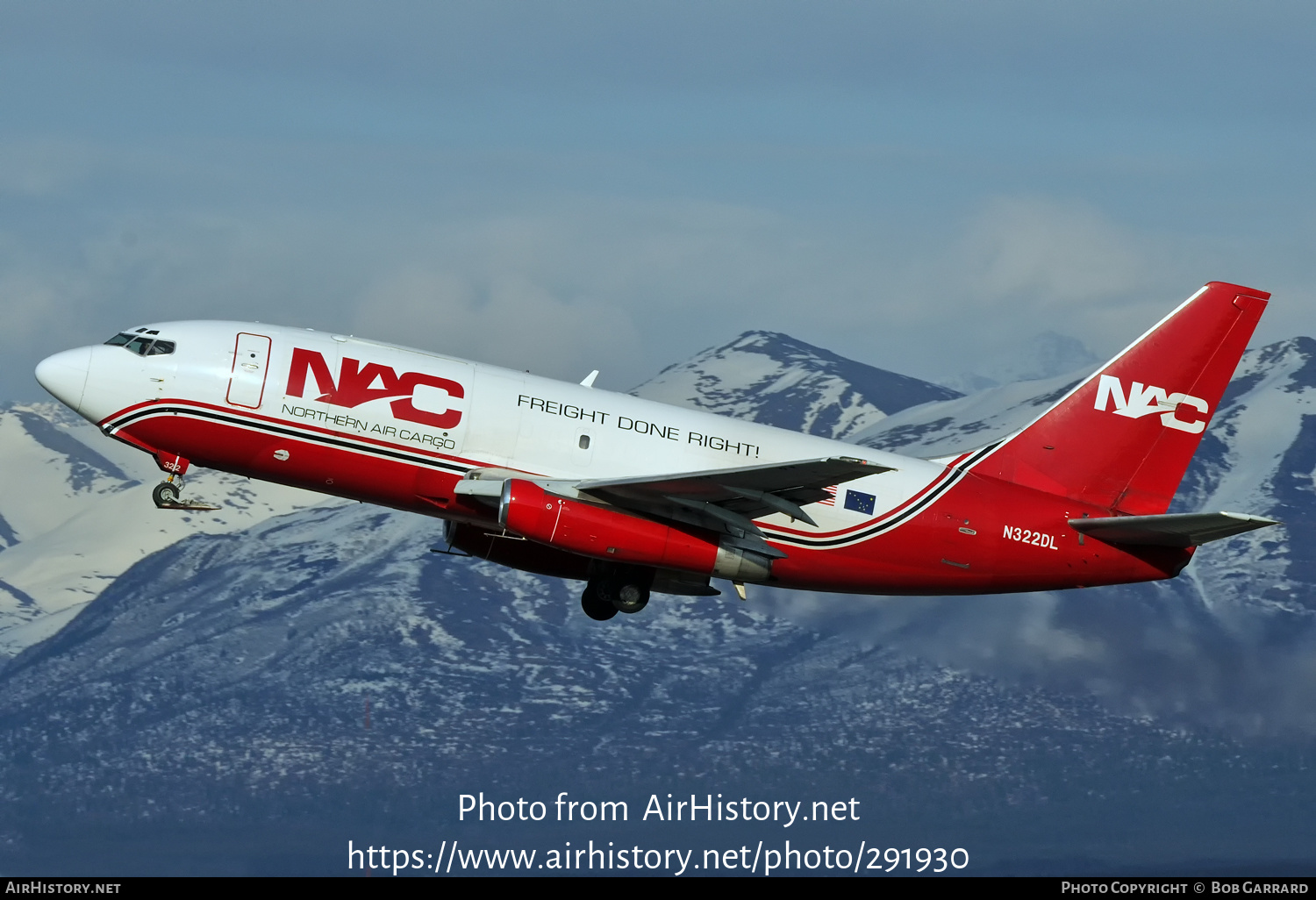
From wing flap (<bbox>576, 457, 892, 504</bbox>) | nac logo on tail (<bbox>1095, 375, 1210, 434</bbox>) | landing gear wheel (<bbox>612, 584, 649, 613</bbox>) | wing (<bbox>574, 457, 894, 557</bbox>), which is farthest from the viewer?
nac logo on tail (<bbox>1095, 375, 1210, 434</bbox>)

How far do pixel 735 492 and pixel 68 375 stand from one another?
16.5m

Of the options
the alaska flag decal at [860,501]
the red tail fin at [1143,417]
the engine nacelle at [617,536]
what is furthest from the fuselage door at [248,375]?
the red tail fin at [1143,417]

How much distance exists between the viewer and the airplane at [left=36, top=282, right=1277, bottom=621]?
1583 inches

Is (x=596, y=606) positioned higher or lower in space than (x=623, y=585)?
lower

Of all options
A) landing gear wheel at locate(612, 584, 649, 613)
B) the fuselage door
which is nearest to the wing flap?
landing gear wheel at locate(612, 584, 649, 613)

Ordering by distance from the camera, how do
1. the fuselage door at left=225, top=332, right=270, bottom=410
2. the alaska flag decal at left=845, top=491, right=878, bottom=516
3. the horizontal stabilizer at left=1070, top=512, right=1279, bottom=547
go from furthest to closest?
1. the alaska flag decal at left=845, top=491, right=878, bottom=516
2. the horizontal stabilizer at left=1070, top=512, right=1279, bottom=547
3. the fuselage door at left=225, top=332, right=270, bottom=410

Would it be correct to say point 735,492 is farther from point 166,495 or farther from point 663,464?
point 166,495

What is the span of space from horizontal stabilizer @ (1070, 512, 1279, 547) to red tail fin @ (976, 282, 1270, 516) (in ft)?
5.66

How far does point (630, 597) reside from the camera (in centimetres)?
4512

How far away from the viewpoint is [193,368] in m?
40.1

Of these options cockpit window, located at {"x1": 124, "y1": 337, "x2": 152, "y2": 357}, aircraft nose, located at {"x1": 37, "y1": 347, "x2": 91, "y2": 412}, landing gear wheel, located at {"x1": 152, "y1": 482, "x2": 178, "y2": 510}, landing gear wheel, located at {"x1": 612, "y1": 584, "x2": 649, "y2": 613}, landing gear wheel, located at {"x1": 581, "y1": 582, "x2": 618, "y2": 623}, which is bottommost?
landing gear wheel, located at {"x1": 581, "y1": 582, "x2": 618, "y2": 623}

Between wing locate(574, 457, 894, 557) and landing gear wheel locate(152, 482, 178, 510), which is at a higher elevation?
wing locate(574, 457, 894, 557)

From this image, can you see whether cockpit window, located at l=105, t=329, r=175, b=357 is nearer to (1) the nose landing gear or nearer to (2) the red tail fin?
(1) the nose landing gear

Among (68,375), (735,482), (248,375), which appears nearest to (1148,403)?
(735,482)
